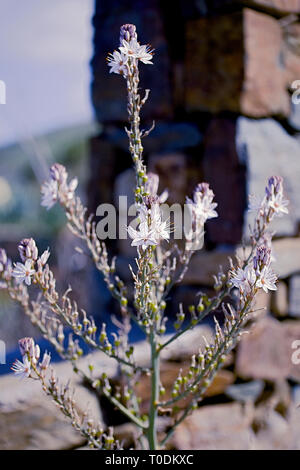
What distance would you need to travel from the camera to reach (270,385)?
2270 mm

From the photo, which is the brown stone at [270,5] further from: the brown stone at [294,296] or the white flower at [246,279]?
the white flower at [246,279]

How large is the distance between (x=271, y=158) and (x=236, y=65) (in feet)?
1.25

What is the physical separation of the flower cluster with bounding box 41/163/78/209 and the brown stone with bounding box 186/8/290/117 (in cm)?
97

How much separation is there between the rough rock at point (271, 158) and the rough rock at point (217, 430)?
0.69 metres

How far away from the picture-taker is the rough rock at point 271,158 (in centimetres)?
Result: 214

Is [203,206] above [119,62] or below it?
below

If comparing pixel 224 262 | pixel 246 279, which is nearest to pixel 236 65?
pixel 224 262

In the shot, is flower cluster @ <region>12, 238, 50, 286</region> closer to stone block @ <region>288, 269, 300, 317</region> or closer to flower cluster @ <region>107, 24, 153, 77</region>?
flower cluster @ <region>107, 24, 153, 77</region>

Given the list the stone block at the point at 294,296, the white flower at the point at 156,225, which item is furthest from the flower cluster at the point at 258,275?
the stone block at the point at 294,296

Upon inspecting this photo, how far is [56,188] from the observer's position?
4.62 feet

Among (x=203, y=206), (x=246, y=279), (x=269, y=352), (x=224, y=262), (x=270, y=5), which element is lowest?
(x=269, y=352)

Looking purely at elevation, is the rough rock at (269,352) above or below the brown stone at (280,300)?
below

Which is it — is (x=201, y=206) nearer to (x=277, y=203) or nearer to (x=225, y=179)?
(x=277, y=203)

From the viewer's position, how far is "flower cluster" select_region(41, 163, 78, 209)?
1.40m
